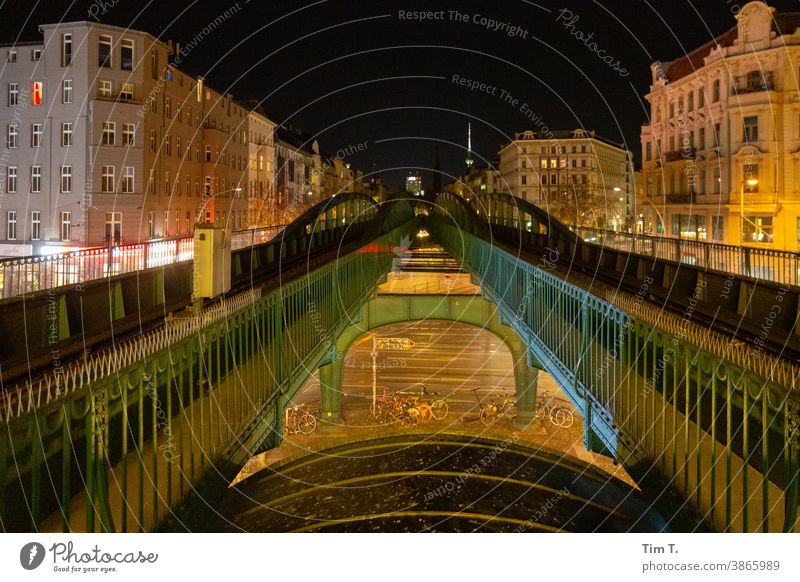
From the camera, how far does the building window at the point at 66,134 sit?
3912 centimetres

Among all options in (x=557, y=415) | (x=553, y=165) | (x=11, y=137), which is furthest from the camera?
(x=553, y=165)

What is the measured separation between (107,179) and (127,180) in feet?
4.52

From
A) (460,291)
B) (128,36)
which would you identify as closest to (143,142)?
(128,36)

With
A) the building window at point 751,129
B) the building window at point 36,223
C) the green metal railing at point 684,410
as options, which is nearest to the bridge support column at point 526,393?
the green metal railing at point 684,410

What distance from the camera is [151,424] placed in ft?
20.2

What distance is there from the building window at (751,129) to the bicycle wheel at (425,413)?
29.6 m

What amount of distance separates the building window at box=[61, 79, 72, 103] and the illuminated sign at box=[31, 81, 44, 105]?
1121 mm

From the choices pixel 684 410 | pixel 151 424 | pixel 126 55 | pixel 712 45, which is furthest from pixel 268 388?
pixel 712 45

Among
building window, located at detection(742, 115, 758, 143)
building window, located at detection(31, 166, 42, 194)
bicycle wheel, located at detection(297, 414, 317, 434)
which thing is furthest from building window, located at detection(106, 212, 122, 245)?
building window, located at detection(742, 115, 758, 143)

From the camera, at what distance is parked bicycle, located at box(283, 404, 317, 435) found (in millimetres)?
24191

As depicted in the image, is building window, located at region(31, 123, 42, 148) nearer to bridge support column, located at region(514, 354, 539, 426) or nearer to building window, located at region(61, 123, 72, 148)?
building window, located at region(61, 123, 72, 148)

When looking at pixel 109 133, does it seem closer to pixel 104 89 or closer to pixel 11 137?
pixel 104 89

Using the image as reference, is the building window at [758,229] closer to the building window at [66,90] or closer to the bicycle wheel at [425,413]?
the bicycle wheel at [425,413]
